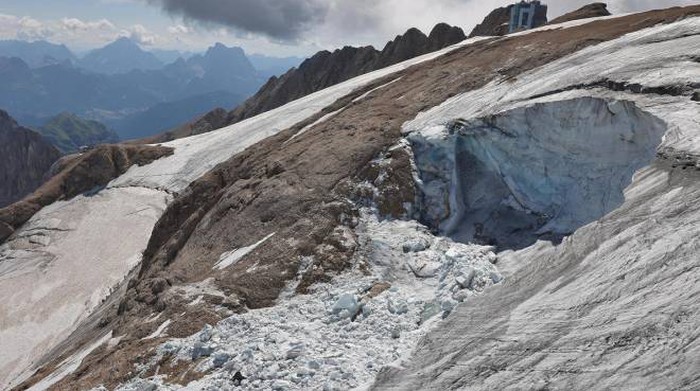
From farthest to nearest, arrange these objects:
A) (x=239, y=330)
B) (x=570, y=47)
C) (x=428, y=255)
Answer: (x=570, y=47), (x=428, y=255), (x=239, y=330)

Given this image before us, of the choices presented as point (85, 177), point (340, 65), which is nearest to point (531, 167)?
point (85, 177)

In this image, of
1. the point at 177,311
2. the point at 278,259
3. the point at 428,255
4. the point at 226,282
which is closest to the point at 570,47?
the point at 428,255

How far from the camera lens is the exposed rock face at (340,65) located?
116 metres

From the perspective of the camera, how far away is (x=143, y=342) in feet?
64.0

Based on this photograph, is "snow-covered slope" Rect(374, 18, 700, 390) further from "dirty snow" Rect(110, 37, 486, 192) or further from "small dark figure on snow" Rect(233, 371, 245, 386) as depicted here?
"dirty snow" Rect(110, 37, 486, 192)

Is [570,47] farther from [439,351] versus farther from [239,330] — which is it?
[239,330]

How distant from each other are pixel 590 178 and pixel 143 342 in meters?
18.8

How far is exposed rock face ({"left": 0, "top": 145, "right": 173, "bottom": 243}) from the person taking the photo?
6191 centimetres

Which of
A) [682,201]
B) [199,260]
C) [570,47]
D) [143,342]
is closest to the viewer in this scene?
[682,201]

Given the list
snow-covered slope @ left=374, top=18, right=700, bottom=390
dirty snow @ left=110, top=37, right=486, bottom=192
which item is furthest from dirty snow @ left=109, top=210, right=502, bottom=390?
dirty snow @ left=110, top=37, right=486, bottom=192

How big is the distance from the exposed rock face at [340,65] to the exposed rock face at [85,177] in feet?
214

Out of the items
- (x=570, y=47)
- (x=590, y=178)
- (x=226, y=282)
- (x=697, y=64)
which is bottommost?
(x=226, y=282)

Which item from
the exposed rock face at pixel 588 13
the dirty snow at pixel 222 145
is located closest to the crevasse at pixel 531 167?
the dirty snow at pixel 222 145

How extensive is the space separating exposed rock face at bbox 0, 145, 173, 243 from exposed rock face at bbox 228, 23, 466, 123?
2570 inches
